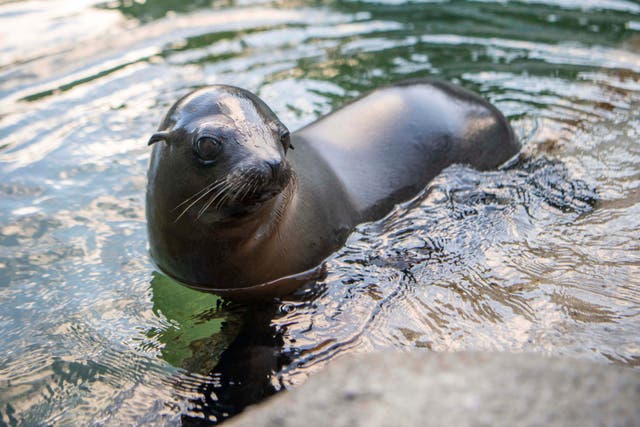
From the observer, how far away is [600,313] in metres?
4.06

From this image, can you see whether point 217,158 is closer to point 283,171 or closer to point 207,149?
point 207,149

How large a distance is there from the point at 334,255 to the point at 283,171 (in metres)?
1.22

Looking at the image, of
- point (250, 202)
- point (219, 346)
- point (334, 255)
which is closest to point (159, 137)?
point (250, 202)

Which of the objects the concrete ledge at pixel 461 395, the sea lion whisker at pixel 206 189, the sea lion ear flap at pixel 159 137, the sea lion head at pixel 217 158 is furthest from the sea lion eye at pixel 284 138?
the concrete ledge at pixel 461 395

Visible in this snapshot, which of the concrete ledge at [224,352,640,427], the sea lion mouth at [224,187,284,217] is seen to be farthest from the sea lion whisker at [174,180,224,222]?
the concrete ledge at [224,352,640,427]

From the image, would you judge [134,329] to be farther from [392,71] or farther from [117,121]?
[392,71]

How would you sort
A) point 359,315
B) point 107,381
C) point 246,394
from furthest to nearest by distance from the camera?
point 359,315 → point 107,381 → point 246,394

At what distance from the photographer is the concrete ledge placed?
7.13ft

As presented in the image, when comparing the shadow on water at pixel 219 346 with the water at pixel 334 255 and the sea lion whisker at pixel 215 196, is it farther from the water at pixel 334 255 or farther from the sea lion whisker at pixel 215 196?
the sea lion whisker at pixel 215 196

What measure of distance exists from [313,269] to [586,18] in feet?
20.4

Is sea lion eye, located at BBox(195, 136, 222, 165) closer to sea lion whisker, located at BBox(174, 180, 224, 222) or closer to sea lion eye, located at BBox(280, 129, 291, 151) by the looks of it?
sea lion whisker, located at BBox(174, 180, 224, 222)

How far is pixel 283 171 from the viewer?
3.91 meters

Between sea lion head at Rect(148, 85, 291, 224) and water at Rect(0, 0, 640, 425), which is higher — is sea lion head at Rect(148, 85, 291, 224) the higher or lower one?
the higher one

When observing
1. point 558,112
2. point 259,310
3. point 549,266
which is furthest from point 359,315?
point 558,112
